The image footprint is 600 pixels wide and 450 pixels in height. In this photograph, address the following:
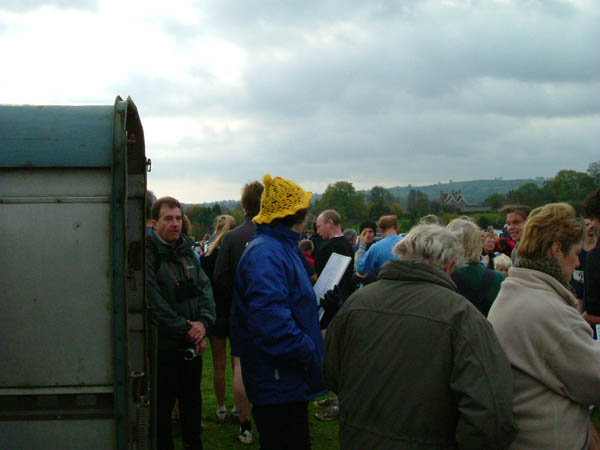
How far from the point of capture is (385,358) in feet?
8.20

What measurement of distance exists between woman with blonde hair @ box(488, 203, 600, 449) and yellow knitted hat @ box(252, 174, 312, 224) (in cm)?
139

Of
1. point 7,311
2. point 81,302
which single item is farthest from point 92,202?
point 7,311

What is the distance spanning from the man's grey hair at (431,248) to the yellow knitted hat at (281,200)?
2.95 feet

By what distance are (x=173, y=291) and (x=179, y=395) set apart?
87 cm

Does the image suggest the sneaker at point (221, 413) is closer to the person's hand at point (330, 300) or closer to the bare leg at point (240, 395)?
the bare leg at point (240, 395)

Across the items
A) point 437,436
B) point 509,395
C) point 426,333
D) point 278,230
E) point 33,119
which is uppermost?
point 33,119

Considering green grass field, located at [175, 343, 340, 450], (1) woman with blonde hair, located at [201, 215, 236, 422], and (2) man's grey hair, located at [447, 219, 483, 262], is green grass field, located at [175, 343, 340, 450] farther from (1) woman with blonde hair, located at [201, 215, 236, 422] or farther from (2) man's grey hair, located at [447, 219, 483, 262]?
(2) man's grey hair, located at [447, 219, 483, 262]

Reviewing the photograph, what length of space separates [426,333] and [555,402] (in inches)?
33.1

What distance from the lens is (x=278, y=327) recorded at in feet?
10.0

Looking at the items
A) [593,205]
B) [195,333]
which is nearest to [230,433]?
[195,333]

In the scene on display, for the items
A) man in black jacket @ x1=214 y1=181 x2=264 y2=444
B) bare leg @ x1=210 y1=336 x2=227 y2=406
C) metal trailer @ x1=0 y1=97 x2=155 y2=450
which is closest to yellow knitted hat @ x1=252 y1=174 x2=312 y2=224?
metal trailer @ x1=0 y1=97 x2=155 y2=450

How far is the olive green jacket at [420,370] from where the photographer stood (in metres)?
2.30

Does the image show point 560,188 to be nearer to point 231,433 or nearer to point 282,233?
point 231,433

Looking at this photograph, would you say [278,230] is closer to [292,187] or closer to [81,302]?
[292,187]
